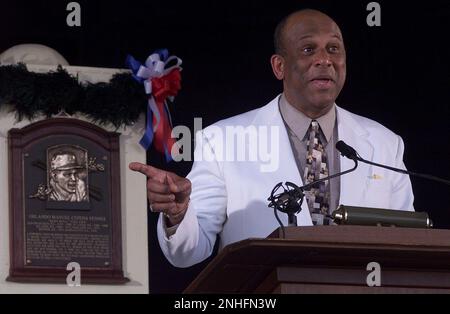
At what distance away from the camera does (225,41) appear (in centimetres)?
701

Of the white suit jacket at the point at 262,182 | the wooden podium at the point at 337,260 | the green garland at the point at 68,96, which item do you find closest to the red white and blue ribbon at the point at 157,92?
the green garland at the point at 68,96

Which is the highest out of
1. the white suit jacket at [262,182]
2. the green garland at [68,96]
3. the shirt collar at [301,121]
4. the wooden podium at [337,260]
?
the green garland at [68,96]

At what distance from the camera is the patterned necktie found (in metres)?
5.77

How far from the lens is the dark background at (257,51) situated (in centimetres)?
695

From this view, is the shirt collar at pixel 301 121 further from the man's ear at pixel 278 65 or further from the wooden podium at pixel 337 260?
the wooden podium at pixel 337 260

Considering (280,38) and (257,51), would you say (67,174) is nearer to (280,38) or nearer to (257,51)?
(257,51)

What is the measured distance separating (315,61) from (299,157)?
0.36 metres

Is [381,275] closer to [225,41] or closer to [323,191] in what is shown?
[323,191]

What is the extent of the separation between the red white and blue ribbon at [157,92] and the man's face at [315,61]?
Result: 2.77 feet

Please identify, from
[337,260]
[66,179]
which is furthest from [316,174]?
[337,260]

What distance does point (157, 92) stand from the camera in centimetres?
674

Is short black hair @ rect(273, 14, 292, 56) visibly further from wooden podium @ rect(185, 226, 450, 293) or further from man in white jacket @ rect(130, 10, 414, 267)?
wooden podium @ rect(185, 226, 450, 293)

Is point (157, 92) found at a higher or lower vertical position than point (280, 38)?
lower
